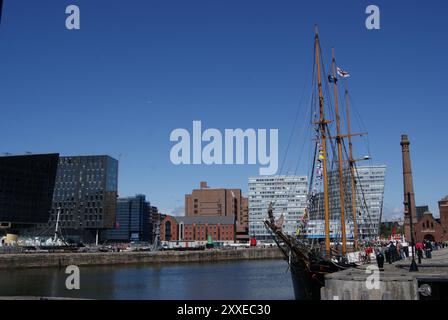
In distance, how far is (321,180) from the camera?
45344 mm

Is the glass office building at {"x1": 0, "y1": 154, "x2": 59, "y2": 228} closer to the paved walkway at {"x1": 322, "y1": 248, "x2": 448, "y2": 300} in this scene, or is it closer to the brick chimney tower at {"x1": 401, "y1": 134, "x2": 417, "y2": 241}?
the brick chimney tower at {"x1": 401, "y1": 134, "x2": 417, "y2": 241}

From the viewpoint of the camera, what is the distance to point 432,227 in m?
126

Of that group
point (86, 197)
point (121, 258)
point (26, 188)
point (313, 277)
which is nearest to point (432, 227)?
point (121, 258)

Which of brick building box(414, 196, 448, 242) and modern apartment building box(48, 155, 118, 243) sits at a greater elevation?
modern apartment building box(48, 155, 118, 243)

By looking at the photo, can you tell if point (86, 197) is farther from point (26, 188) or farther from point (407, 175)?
point (407, 175)

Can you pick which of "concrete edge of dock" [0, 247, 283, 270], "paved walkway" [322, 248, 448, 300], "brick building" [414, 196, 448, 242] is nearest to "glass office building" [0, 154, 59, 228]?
"concrete edge of dock" [0, 247, 283, 270]

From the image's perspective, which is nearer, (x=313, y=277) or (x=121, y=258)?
(x=313, y=277)

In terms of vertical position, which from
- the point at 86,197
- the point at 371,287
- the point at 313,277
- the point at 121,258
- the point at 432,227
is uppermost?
the point at 86,197

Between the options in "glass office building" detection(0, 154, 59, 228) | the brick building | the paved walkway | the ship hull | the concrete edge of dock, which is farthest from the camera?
"glass office building" detection(0, 154, 59, 228)

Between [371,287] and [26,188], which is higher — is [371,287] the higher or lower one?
the lower one

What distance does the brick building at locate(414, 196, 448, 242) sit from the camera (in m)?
124
